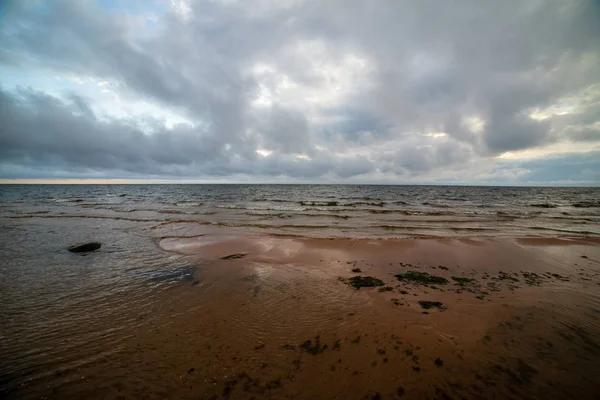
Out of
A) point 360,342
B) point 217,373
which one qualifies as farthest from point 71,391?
point 360,342

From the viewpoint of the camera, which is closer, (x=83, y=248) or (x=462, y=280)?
(x=462, y=280)

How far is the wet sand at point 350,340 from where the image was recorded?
4.28 metres

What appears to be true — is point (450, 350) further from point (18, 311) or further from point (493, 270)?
point (18, 311)

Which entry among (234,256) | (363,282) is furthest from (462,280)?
(234,256)

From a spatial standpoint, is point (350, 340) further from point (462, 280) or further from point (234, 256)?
point (234, 256)

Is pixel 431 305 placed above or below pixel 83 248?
below

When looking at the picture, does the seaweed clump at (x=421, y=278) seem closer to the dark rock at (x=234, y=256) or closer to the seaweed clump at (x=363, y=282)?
the seaweed clump at (x=363, y=282)

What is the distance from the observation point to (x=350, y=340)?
555 centimetres

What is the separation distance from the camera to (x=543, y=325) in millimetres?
6164

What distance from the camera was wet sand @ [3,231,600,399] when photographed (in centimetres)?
428

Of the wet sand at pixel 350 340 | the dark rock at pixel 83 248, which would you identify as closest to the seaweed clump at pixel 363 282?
the wet sand at pixel 350 340

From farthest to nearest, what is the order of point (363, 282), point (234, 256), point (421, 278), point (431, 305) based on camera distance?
1. point (234, 256)
2. point (421, 278)
3. point (363, 282)
4. point (431, 305)

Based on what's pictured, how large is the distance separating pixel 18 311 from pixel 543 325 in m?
14.5

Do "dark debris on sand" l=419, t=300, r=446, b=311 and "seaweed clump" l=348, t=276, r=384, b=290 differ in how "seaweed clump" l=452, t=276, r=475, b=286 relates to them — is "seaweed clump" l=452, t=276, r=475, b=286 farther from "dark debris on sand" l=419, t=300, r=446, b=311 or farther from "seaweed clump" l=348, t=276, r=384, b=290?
"seaweed clump" l=348, t=276, r=384, b=290
